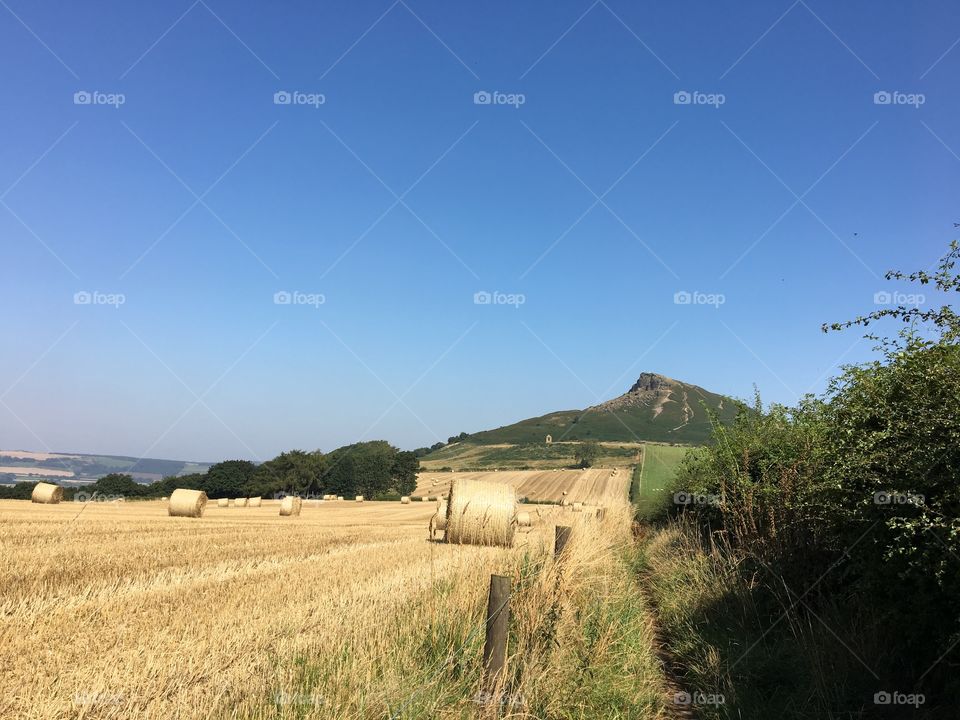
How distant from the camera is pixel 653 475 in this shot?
46.2 metres

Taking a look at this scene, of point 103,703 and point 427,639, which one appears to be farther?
point 427,639

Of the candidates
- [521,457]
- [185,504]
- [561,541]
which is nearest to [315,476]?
[521,457]

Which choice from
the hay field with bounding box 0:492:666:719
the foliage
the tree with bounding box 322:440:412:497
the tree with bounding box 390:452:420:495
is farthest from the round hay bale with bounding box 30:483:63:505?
the tree with bounding box 390:452:420:495

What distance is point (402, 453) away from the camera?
97.6 m

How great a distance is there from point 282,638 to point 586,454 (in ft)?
417

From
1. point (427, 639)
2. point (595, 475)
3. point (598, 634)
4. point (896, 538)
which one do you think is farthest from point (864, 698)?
point (595, 475)

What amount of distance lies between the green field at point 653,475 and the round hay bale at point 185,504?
21440mm

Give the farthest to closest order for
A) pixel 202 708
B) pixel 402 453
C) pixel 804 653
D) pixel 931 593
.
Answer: pixel 402 453 → pixel 804 653 → pixel 931 593 → pixel 202 708

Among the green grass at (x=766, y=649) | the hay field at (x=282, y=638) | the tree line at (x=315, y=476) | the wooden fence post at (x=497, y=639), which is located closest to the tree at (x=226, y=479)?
the tree line at (x=315, y=476)

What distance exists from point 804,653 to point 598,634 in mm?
2378

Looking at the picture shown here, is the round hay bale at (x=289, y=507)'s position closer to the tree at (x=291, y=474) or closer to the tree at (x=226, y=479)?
the tree at (x=291, y=474)

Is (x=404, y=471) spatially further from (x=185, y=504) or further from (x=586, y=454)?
(x=185, y=504)

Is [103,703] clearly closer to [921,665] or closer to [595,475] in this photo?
[921,665]

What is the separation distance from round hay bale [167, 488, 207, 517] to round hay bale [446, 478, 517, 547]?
16.6m
